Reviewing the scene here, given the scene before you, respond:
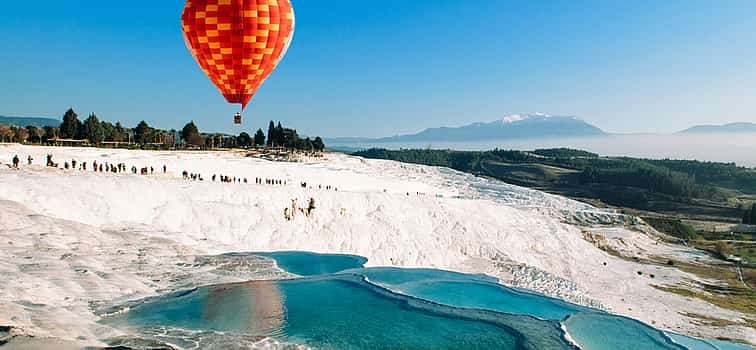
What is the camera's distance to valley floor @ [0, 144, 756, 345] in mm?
18870

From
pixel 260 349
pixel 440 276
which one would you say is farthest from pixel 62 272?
pixel 440 276

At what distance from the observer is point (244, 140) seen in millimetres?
90000

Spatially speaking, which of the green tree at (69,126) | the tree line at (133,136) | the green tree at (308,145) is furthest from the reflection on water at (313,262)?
Answer: the green tree at (308,145)

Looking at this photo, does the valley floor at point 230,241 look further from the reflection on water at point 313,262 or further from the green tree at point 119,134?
the green tree at point 119,134

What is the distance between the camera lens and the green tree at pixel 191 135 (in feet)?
257

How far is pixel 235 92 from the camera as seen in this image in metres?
28.8

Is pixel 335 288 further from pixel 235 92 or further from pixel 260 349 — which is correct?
pixel 235 92

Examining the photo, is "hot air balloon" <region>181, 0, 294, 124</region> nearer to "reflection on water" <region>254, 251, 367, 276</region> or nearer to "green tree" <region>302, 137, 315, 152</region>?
"reflection on water" <region>254, 251, 367, 276</region>

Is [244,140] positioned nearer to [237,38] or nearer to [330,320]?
[237,38]

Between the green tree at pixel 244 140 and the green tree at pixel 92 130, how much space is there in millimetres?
25989

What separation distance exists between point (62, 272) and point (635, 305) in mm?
31547

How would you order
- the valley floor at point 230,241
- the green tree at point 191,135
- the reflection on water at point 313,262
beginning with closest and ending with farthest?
the valley floor at point 230,241 → the reflection on water at point 313,262 → the green tree at point 191,135

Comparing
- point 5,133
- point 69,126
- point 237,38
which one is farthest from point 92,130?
point 237,38

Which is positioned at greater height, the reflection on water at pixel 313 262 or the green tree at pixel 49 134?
the green tree at pixel 49 134
